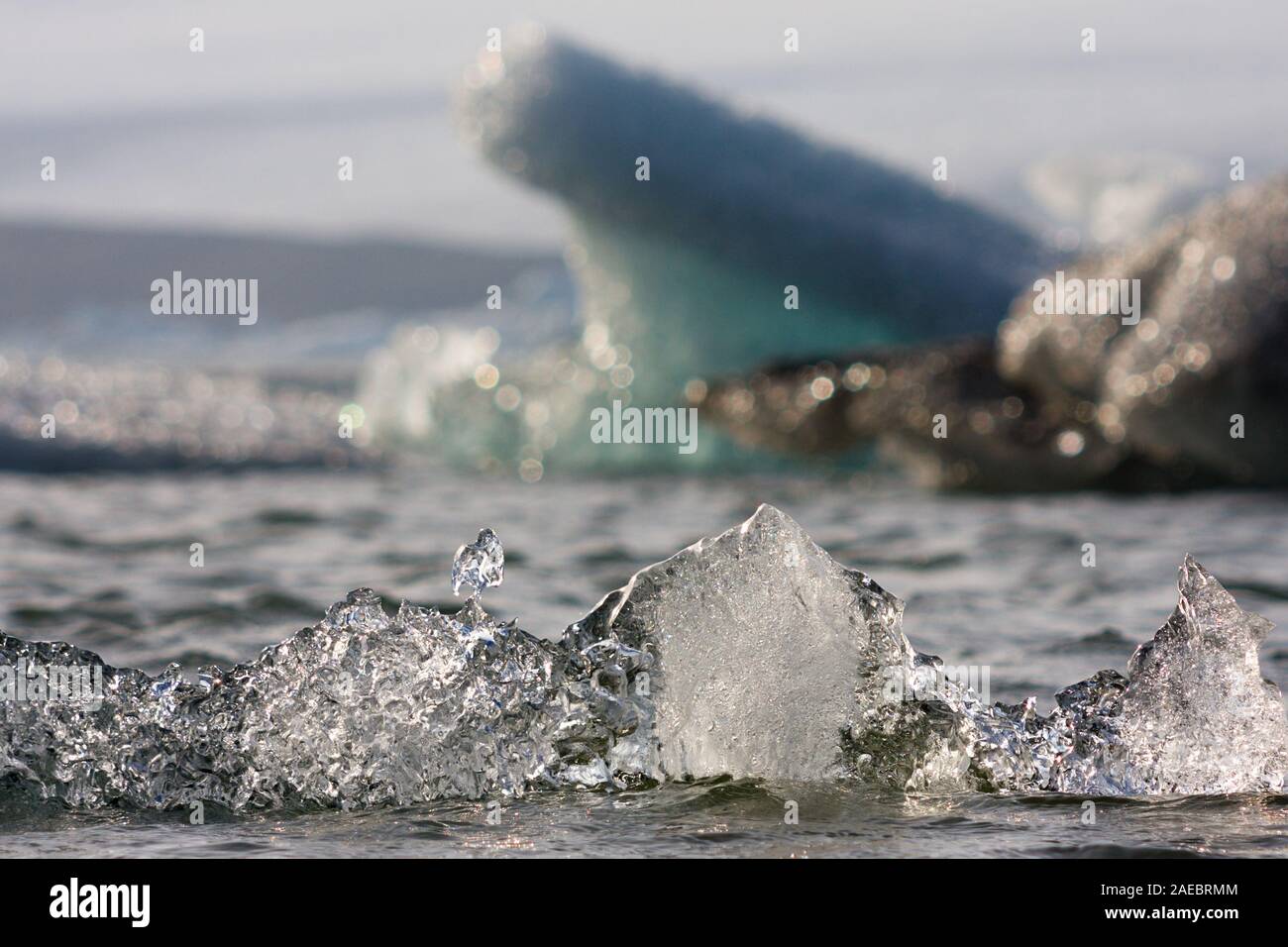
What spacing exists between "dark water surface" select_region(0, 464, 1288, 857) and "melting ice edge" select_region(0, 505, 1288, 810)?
142 mm

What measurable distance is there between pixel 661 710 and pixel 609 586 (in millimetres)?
2679

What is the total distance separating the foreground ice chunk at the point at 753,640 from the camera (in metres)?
3.76

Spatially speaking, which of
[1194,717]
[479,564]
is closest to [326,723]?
[479,564]

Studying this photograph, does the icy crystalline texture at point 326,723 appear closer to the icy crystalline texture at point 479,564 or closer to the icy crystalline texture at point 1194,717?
the icy crystalline texture at point 479,564

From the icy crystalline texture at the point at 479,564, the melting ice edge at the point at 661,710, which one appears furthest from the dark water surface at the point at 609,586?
the icy crystalline texture at the point at 479,564

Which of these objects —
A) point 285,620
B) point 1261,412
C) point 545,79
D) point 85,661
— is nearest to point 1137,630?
point 285,620

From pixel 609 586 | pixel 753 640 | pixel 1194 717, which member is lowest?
pixel 1194 717

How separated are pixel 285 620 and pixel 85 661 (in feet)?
5.72

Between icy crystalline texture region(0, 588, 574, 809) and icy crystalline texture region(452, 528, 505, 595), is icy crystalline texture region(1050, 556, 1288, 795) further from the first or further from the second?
icy crystalline texture region(452, 528, 505, 595)

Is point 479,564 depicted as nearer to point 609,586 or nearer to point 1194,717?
point 1194,717

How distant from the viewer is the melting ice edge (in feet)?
12.1

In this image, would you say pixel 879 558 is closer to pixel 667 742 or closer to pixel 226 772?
pixel 667 742

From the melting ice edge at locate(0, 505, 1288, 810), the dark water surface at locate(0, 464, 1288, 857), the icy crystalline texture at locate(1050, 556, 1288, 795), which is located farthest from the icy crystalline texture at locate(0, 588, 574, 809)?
the icy crystalline texture at locate(1050, 556, 1288, 795)

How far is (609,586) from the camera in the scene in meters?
6.47
